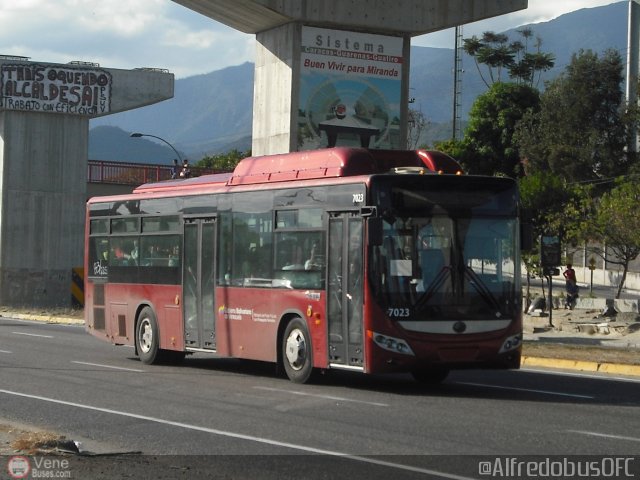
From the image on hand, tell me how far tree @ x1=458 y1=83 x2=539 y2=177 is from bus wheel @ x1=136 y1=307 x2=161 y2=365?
58147 mm

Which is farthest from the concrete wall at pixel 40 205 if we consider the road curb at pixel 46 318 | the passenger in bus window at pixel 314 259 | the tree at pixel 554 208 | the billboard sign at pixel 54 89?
the passenger in bus window at pixel 314 259

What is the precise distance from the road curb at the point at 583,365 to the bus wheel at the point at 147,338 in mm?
6608

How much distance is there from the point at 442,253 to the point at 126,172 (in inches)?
1408

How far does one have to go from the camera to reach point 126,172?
1962 inches

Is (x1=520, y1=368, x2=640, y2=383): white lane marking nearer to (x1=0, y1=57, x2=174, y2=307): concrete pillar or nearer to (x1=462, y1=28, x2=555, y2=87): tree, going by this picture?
(x1=0, y1=57, x2=174, y2=307): concrete pillar

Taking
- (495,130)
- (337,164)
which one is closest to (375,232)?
(337,164)

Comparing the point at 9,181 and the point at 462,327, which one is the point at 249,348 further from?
the point at 9,181

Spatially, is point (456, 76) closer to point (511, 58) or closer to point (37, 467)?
point (511, 58)

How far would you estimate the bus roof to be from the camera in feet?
54.1

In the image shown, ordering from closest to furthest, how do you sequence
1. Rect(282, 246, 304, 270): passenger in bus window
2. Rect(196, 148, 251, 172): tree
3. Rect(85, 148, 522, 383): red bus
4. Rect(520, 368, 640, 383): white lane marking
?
Rect(85, 148, 522, 383): red bus
Rect(282, 246, 304, 270): passenger in bus window
Rect(520, 368, 640, 383): white lane marking
Rect(196, 148, 251, 172): tree

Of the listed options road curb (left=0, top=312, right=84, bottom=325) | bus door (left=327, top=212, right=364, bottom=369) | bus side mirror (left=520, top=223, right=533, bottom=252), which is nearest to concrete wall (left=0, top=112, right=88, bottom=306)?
road curb (left=0, top=312, right=84, bottom=325)

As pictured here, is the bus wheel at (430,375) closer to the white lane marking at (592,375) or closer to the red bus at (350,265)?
the red bus at (350,265)

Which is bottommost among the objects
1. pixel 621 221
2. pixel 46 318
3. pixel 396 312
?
pixel 46 318

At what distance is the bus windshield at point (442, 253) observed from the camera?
15.5m
